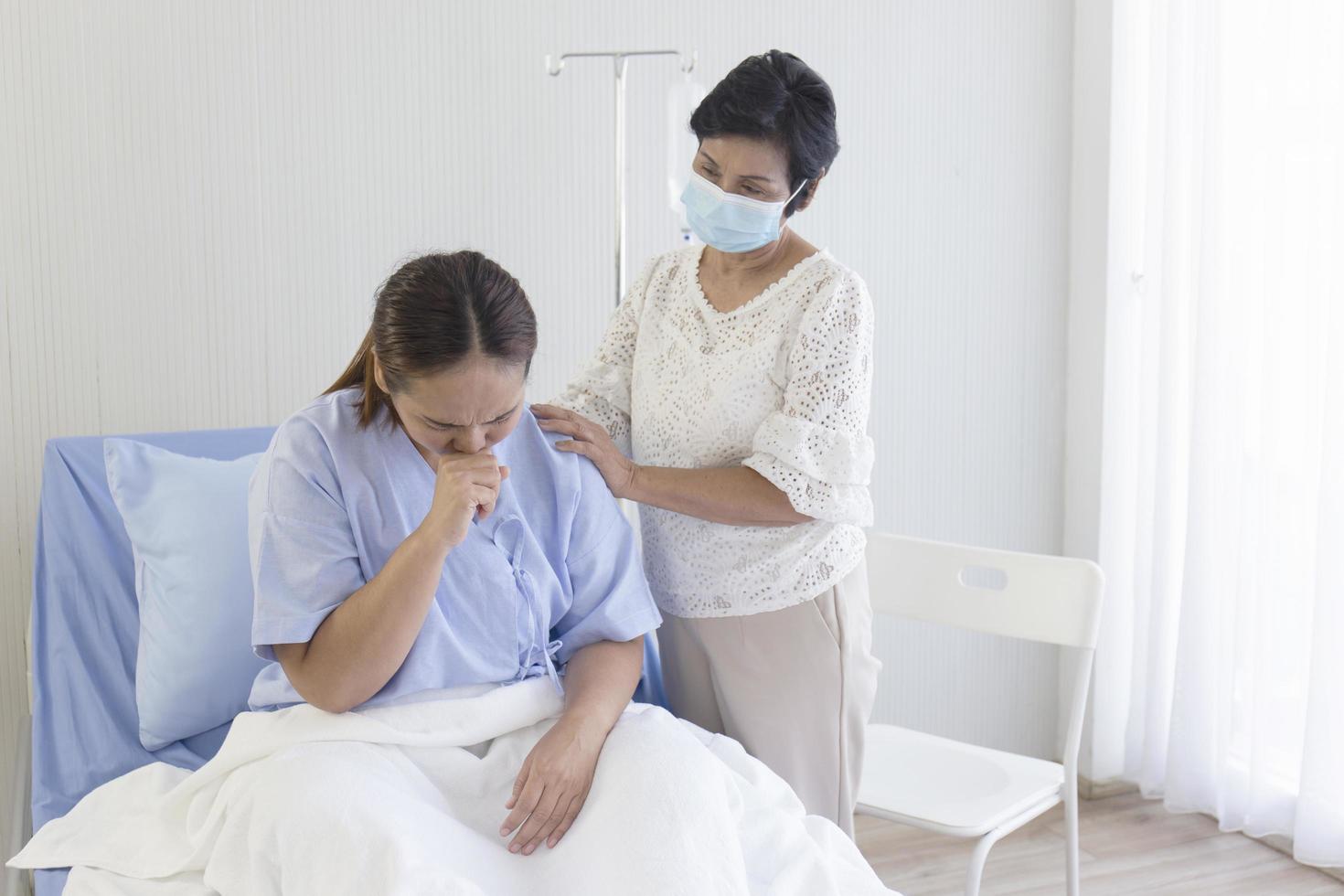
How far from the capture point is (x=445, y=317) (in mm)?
1289

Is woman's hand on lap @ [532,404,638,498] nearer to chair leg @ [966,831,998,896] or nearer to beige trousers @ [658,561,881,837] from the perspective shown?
beige trousers @ [658,561,881,837]

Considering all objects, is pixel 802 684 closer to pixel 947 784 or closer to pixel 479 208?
pixel 947 784

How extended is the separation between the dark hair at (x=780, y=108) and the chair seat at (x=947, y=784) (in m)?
0.92

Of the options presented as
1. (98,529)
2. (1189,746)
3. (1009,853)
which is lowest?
(1009,853)

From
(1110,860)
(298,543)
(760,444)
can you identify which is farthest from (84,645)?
(1110,860)

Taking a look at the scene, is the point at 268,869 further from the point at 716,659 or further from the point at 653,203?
the point at 653,203

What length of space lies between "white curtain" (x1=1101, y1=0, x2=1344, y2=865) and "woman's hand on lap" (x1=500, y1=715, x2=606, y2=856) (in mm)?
1671

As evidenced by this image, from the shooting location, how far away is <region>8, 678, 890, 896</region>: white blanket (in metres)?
1.13

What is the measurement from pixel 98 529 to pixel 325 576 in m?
0.70

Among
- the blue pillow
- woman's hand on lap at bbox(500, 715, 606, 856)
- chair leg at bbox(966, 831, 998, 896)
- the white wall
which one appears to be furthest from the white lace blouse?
the white wall

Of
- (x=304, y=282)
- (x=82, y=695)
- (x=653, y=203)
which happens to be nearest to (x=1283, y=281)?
(x=653, y=203)

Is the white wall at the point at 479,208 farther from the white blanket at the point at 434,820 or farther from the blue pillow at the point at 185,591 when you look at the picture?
the white blanket at the point at 434,820

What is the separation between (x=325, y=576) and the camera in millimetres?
1329

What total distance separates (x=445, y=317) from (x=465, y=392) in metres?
0.08
